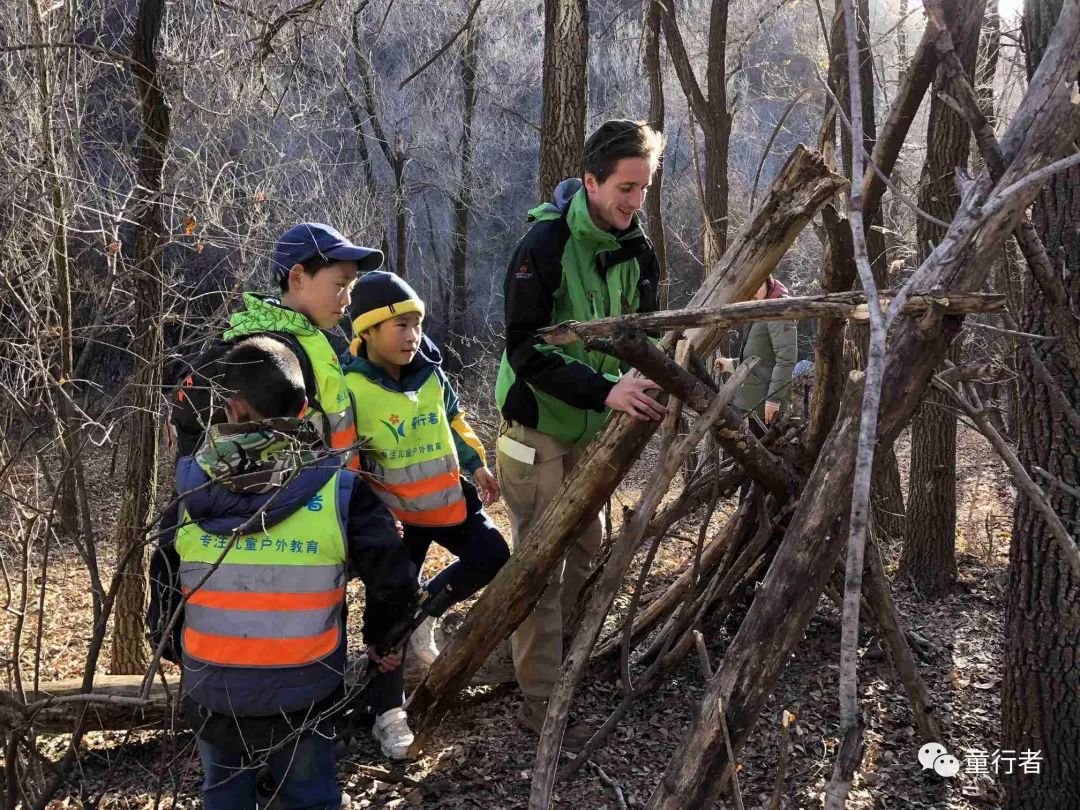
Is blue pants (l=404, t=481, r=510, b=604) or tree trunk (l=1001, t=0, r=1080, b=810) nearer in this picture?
tree trunk (l=1001, t=0, r=1080, b=810)

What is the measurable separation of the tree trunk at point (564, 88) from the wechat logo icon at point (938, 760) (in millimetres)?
3563

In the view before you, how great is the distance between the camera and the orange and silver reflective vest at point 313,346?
8.14 feet

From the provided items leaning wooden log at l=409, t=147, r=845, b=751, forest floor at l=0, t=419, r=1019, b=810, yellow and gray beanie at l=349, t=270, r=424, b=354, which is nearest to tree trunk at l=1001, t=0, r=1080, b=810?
forest floor at l=0, t=419, r=1019, b=810

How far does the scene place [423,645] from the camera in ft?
11.8

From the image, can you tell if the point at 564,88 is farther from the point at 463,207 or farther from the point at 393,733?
the point at 463,207

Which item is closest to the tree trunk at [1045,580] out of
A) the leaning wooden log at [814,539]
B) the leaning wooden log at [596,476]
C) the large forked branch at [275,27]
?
the leaning wooden log at [596,476]

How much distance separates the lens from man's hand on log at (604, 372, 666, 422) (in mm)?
2623

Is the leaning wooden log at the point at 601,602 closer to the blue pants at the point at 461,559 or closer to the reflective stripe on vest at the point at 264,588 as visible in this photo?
the reflective stripe on vest at the point at 264,588

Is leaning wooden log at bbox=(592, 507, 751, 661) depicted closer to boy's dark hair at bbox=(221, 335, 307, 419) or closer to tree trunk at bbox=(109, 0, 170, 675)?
boy's dark hair at bbox=(221, 335, 307, 419)

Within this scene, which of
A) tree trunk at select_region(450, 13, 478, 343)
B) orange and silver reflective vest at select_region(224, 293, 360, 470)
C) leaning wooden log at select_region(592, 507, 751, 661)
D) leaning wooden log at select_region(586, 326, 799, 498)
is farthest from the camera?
tree trunk at select_region(450, 13, 478, 343)

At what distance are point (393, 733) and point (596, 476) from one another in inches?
48.8

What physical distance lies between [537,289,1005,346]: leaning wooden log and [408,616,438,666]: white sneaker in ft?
5.92

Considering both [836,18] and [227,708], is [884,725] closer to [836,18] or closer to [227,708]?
[227,708]

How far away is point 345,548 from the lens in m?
2.18
